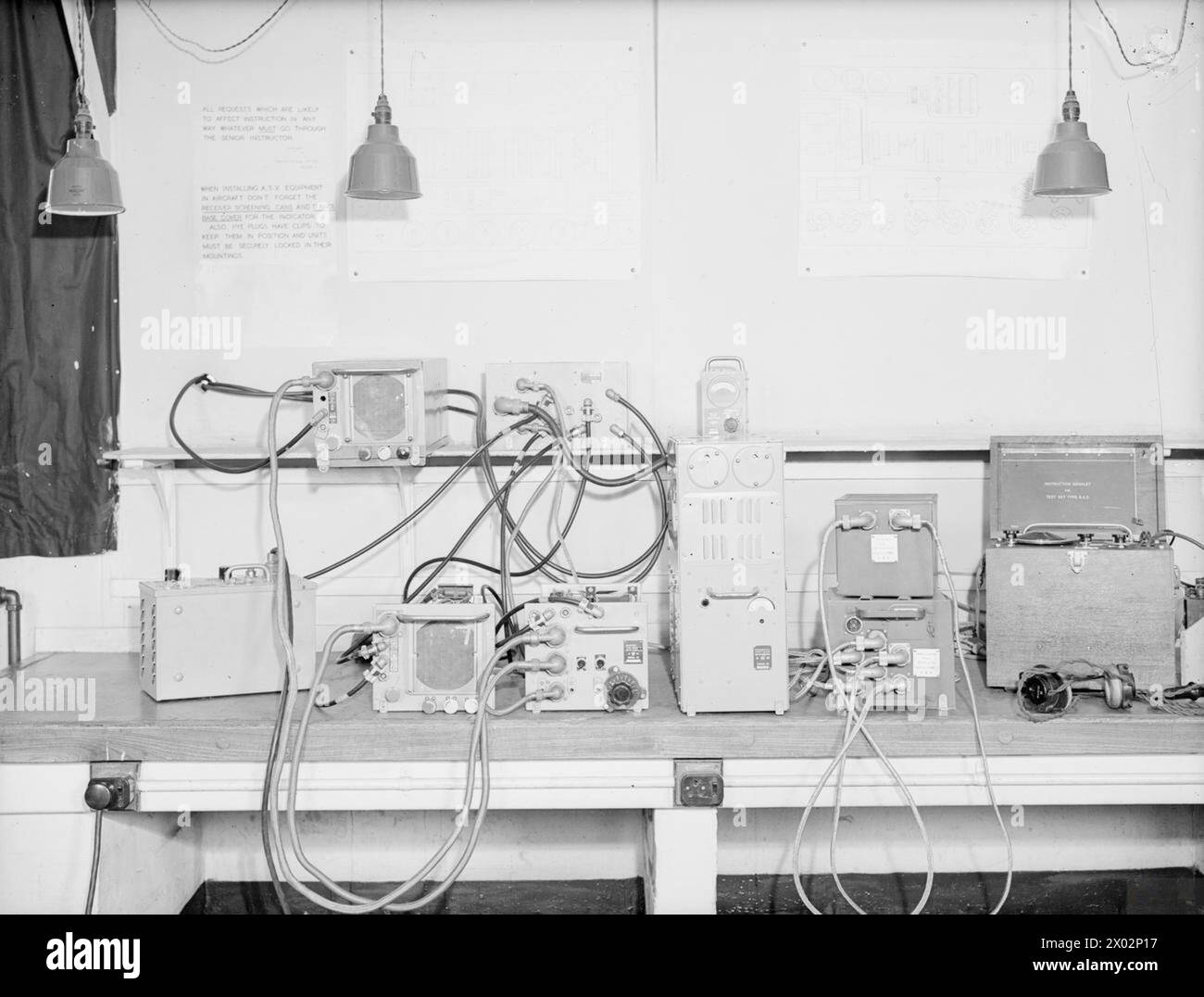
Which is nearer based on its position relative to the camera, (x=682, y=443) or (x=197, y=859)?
(x=682, y=443)

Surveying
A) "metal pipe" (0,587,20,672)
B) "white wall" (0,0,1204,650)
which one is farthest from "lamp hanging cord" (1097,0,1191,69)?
"metal pipe" (0,587,20,672)

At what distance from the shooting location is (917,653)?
250 centimetres

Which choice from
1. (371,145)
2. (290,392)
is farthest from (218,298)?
(371,145)

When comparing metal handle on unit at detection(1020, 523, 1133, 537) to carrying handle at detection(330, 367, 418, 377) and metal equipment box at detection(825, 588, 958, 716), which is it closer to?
metal equipment box at detection(825, 588, 958, 716)

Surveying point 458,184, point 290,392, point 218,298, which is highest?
point 458,184

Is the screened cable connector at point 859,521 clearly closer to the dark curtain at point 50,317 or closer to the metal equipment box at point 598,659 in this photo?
the metal equipment box at point 598,659

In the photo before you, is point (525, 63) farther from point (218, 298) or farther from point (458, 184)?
point (218, 298)

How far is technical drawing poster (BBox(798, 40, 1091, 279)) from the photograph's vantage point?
3.05m

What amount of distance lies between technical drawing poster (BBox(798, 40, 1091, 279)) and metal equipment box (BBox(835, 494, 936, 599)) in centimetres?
83

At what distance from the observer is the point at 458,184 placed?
3059mm

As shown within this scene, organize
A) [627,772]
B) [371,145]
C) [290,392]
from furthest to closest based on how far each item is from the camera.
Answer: [290,392]
[371,145]
[627,772]

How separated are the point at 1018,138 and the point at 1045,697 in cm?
151

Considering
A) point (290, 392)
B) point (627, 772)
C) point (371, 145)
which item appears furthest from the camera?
point (290, 392)

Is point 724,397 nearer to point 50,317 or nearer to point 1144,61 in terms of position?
point 1144,61
